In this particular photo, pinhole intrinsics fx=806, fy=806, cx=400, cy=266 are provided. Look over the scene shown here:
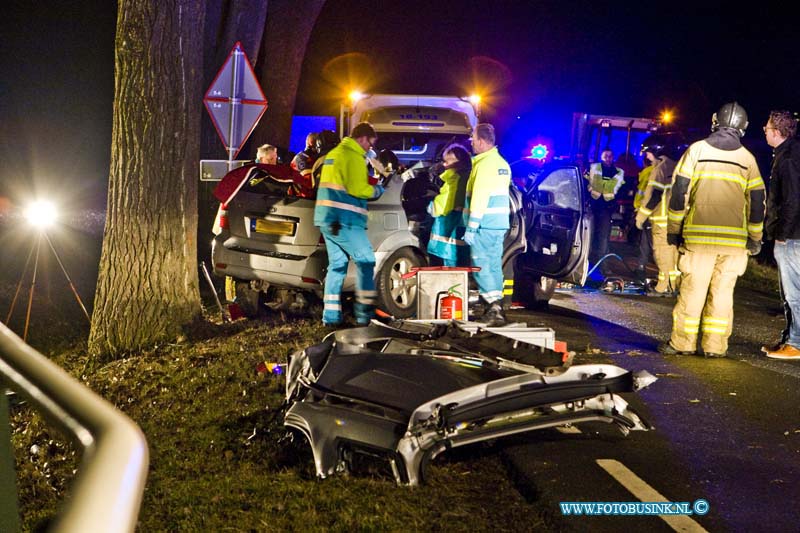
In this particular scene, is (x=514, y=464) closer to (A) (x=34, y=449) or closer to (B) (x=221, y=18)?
(A) (x=34, y=449)

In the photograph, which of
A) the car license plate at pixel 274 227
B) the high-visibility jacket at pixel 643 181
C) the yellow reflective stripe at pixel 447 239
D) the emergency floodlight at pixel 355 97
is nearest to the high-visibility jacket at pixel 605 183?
the high-visibility jacket at pixel 643 181

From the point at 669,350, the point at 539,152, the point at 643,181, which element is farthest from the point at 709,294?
the point at 643,181

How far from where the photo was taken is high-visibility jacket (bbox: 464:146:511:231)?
24.3 ft

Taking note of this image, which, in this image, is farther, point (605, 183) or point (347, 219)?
point (605, 183)

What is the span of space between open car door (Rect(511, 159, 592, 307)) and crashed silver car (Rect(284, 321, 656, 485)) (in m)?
3.57

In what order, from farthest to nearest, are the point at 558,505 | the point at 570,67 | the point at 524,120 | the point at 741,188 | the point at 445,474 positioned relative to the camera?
the point at 570,67 < the point at 524,120 < the point at 741,188 < the point at 445,474 < the point at 558,505

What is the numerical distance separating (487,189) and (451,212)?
59 centimetres

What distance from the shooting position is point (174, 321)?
7098mm

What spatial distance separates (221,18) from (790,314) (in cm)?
810

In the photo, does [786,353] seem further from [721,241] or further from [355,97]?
[355,97]

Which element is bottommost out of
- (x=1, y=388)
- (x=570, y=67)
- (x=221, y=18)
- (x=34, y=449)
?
(x=34, y=449)

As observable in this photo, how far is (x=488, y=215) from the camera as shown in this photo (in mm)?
7508

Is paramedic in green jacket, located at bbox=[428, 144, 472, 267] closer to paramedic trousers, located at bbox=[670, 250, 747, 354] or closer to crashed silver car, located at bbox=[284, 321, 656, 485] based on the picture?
paramedic trousers, located at bbox=[670, 250, 747, 354]

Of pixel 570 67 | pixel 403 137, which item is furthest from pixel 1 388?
pixel 570 67
